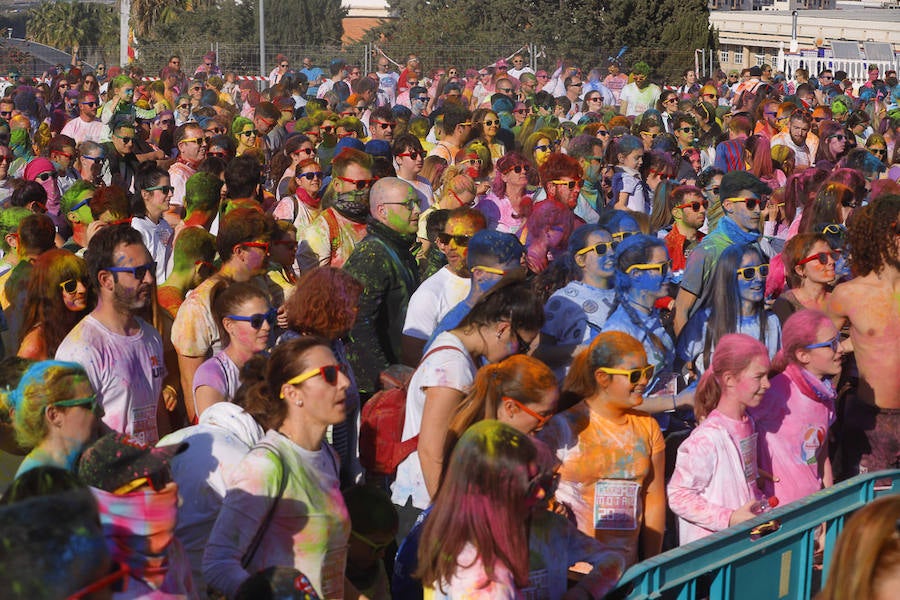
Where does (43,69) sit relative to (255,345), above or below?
below

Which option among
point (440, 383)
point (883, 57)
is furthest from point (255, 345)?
point (883, 57)

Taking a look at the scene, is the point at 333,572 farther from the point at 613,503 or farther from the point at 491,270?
the point at 491,270

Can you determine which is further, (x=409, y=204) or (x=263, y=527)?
(x=409, y=204)

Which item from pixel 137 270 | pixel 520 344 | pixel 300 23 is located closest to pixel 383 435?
pixel 520 344

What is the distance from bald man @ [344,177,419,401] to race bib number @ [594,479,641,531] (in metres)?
1.74

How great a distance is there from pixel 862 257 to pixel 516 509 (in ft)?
11.6

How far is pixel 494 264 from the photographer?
6121 millimetres

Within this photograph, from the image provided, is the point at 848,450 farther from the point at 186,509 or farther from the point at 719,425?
the point at 186,509

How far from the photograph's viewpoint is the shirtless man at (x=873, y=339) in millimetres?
6430

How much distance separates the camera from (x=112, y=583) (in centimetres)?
309

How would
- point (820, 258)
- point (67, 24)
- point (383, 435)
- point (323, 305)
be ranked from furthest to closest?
point (67, 24), point (820, 258), point (323, 305), point (383, 435)

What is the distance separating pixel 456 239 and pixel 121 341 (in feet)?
7.00

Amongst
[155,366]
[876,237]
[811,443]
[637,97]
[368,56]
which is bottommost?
[368,56]

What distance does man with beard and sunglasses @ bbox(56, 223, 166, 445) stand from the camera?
5.25 m
